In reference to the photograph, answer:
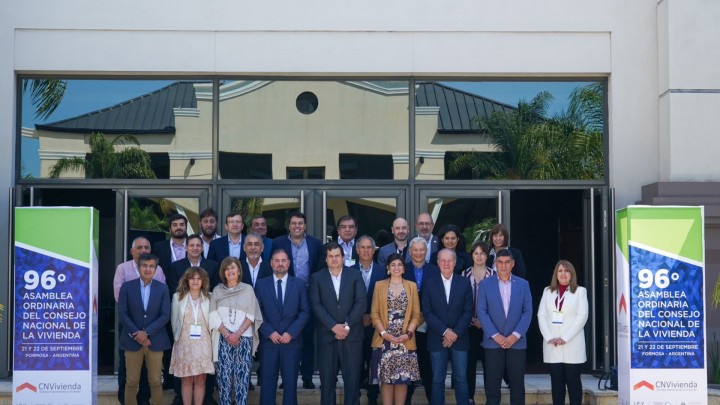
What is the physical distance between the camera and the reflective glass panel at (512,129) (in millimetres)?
12555

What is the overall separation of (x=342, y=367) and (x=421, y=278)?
1.15m

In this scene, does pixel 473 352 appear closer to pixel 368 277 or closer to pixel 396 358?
pixel 396 358

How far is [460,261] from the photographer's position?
1097cm

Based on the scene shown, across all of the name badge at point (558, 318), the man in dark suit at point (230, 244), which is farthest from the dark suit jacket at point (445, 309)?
the man in dark suit at point (230, 244)

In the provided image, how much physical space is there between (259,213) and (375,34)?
7.92 ft

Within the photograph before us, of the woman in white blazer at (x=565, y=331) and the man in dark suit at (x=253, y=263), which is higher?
the man in dark suit at (x=253, y=263)

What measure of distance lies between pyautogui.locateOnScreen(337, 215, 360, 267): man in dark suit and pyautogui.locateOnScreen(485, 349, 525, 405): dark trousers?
1698 mm

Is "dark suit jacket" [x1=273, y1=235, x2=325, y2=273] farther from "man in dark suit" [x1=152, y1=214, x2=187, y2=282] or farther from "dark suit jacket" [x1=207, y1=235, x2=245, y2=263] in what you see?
"man in dark suit" [x1=152, y1=214, x2=187, y2=282]

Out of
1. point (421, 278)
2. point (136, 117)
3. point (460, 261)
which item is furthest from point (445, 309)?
point (136, 117)

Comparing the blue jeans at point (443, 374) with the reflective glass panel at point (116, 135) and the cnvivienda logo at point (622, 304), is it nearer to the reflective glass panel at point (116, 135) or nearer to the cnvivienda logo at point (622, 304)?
the cnvivienda logo at point (622, 304)

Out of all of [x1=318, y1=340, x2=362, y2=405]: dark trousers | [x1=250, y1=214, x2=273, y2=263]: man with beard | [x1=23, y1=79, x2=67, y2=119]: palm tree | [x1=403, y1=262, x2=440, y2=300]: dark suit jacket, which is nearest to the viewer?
[x1=318, y1=340, x2=362, y2=405]: dark trousers

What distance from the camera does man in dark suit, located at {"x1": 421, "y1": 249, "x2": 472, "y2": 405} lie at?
1042cm

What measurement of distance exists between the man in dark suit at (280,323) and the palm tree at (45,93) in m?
3.73

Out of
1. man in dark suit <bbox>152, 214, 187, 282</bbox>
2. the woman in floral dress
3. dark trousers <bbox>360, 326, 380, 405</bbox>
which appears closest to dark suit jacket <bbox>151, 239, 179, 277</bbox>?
man in dark suit <bbox>152, 214, 187, 282</bbox>
